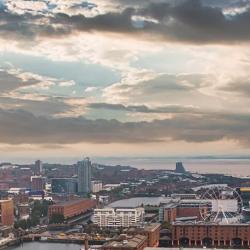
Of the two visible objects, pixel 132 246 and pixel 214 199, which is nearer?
pixel 132 246

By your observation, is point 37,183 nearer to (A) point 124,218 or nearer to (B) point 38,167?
(B) point 38,167

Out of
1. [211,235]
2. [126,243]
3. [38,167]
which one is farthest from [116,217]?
[38,167]

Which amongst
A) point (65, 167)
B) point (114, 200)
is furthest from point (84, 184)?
point (65, 167)

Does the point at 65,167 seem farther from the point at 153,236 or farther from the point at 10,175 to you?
the point at 153,236

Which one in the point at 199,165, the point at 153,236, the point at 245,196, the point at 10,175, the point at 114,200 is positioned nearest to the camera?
the point at 153,236

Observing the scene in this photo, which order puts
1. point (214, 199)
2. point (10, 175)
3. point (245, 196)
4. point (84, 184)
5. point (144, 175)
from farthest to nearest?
point (144, 175), point (10, 175), point (84, 184), point (245, 196), point (214, 199)
